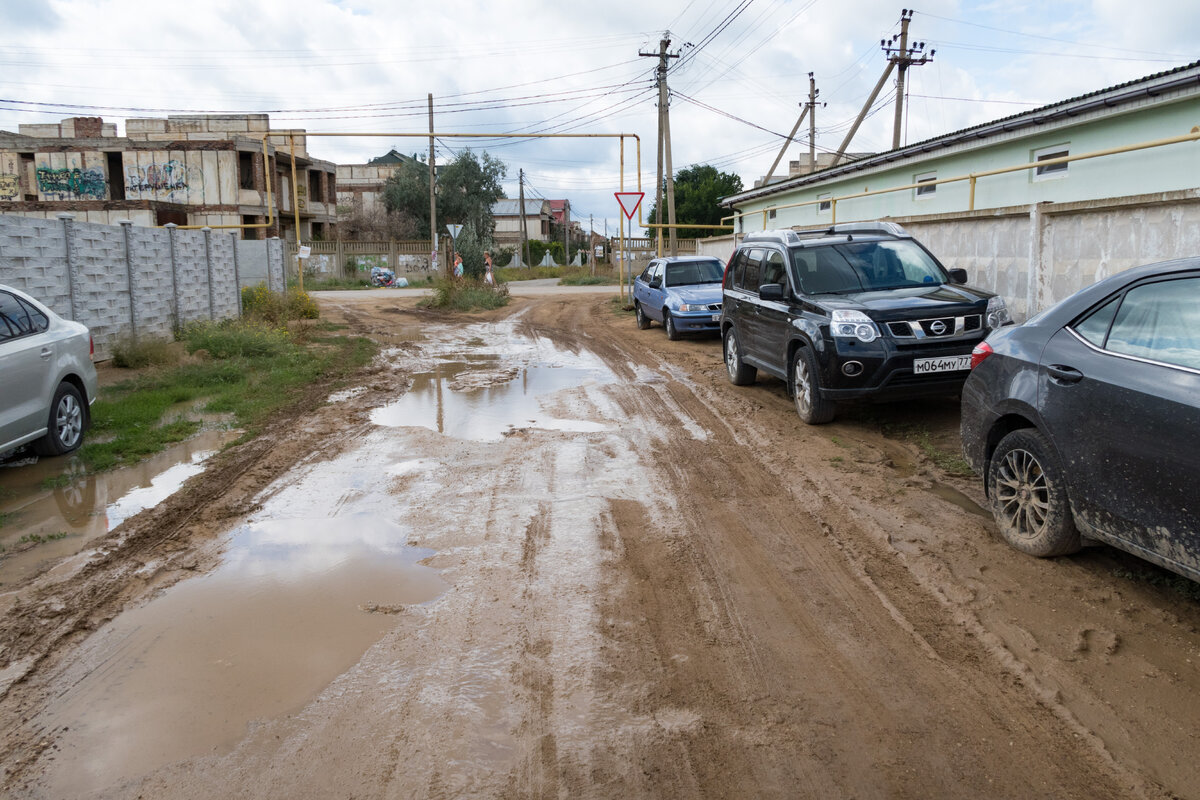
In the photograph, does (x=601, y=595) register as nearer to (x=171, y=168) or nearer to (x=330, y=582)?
(x=330, y=582)

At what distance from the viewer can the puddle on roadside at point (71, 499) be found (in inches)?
211

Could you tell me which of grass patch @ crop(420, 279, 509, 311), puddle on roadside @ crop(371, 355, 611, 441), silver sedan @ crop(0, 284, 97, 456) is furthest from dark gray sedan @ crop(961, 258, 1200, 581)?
grass patch @ crop(420, 279, 509, 311)

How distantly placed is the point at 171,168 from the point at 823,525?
51.8m

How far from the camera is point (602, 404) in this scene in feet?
32.3

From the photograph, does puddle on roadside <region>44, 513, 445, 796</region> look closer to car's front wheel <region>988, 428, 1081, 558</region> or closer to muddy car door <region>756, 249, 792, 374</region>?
car's front wheel <region>988, 428, 1081, 558</region>

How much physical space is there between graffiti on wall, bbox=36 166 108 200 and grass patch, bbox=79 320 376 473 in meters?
39.9

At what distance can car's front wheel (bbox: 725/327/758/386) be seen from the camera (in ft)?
36.4

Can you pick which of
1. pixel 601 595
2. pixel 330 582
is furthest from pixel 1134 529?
pixel 330 582

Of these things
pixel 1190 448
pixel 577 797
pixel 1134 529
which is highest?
pixel 1190 448

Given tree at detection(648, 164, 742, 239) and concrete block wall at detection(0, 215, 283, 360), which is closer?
concrete block wall at detection(0, 215, 283, 360)

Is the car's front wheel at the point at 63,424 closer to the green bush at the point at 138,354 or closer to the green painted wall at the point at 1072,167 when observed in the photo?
the green bush at the point at 138,354

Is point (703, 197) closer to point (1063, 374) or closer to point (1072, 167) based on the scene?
point (1072, 167)

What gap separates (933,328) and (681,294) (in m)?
9.63

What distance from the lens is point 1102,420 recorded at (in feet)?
13.7
